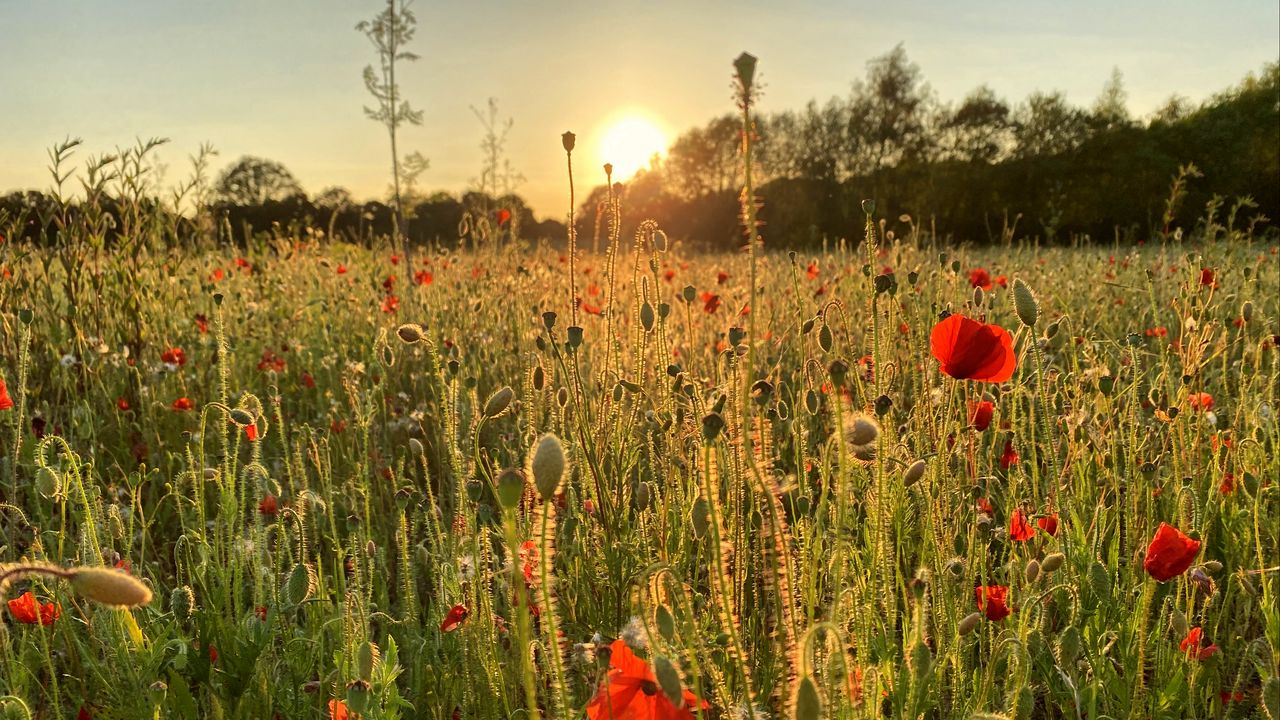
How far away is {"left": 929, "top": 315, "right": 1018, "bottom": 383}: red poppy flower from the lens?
163 centimetres

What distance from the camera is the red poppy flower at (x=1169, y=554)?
152 centimetres

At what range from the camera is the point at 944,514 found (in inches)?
69.2

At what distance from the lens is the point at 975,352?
1.63 metres

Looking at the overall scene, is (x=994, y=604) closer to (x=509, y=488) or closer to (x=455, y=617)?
(x=455, y=617)

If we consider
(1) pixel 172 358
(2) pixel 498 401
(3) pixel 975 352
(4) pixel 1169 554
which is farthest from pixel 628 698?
(1) pixel 172 358

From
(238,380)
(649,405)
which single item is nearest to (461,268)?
(238,380)

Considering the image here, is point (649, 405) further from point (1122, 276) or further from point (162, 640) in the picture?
point (1122, 276)

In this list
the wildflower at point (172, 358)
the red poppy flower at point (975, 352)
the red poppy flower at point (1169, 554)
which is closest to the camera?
the red poppy flower at point (1169, 554)

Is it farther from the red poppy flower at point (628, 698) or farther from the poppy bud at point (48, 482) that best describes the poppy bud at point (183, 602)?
the red poppy flower at point (628, 698)

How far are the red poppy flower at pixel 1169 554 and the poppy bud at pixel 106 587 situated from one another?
157 centimetres

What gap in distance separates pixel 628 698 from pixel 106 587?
669mm

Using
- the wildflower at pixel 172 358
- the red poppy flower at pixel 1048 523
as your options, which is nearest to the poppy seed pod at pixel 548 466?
the red poppy flower at pixel 1048 523

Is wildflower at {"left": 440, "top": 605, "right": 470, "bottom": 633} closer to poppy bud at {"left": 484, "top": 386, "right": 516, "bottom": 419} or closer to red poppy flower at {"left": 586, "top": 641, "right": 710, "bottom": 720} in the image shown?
poppy bud at {"left": 484, "top": 386, "right": 516, "bottom": 419}

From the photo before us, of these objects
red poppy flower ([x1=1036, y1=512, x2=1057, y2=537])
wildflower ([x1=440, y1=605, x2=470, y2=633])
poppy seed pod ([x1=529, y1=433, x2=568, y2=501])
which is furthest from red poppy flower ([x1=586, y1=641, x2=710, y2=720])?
red poppy flower ([x1=1036, y1=512, x2=1057, y2=537])
